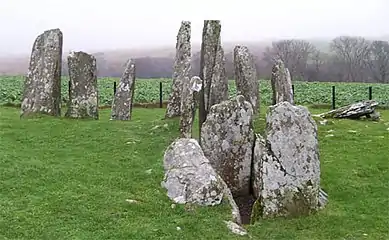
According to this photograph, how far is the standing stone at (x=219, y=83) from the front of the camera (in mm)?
20500

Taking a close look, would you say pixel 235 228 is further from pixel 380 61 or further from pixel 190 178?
pixel 380 61

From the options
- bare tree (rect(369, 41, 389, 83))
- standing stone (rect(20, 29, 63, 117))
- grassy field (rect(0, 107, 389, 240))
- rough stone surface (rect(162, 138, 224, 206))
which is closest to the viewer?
grassy field (rect(0, 107, 389, 240))

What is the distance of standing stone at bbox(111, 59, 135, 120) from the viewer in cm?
2305

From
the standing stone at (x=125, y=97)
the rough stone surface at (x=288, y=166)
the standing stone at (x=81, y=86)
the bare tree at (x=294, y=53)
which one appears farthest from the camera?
the bare tree at (x=294, y=53)

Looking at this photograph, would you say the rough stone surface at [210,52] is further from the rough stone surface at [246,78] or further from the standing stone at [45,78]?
the standing stone at [45,78]

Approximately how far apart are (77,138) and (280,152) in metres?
7.44

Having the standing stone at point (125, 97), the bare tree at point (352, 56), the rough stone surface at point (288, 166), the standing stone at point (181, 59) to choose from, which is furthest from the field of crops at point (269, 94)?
the bare tree at point (352, 56)

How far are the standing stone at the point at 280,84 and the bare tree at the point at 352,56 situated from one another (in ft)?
161

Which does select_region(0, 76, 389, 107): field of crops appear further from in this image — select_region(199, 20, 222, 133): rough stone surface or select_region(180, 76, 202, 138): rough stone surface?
select_region(180, 76, 202, 138): rough stone surface

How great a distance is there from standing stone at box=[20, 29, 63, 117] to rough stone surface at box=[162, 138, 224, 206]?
371 inches

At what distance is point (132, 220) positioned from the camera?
1115 centimetres

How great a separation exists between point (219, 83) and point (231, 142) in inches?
274

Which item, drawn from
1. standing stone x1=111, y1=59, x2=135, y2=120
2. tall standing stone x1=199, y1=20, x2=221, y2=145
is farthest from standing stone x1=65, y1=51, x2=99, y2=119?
tall standing stone x1=199, y1=20, x2=221, y2=145

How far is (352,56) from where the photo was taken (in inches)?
3019
